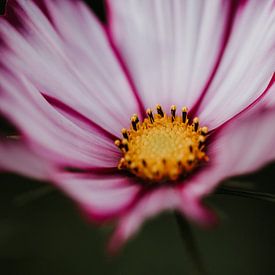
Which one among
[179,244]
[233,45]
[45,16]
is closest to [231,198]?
[179,244]

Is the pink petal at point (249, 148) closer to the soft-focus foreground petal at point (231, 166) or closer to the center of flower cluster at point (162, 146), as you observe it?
the soft-focus foreground petal at point (231, 166)

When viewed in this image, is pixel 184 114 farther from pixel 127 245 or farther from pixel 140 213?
pixel 140 213

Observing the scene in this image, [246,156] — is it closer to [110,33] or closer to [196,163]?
[196,163]

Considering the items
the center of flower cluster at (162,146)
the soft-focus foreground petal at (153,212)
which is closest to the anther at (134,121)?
the center of flower cluster at (162,146)

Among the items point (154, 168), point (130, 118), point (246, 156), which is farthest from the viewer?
point (130, 118)

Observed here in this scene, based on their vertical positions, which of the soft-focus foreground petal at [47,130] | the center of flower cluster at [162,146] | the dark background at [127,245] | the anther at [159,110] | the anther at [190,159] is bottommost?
the dark background at [127,245]
